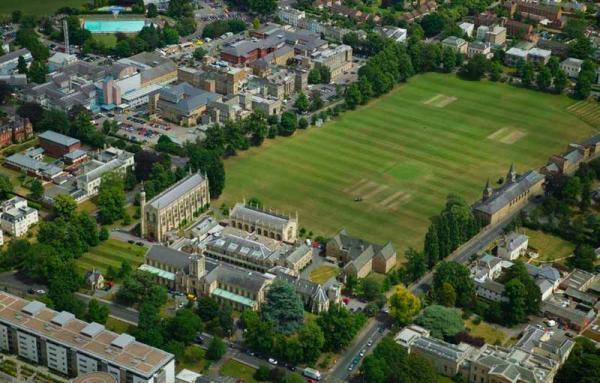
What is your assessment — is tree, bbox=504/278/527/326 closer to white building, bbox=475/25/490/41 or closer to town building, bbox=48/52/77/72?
town building, bbox=48/52/77/72

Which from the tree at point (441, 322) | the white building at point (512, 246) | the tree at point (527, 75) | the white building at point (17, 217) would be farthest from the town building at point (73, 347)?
the tree at point (527, 75)

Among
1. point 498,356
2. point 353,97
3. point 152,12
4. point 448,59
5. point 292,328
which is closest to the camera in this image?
point 498,356

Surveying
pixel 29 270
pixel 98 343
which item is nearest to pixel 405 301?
pixel 98 343

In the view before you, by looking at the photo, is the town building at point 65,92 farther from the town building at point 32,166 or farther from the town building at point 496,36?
the town building at point 496,36

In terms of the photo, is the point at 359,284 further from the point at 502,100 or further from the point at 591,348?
the point at 502,100

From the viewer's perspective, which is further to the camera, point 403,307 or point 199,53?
point 199,53

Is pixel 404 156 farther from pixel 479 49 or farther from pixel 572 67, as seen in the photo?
pixel 572 67

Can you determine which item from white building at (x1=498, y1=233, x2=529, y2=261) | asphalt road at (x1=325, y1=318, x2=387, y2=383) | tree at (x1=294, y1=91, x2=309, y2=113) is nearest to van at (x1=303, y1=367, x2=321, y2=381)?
asphalt road at (x1=325, y1=318, x2=387, y2=383)

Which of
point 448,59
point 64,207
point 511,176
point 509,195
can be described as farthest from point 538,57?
point 64,207
